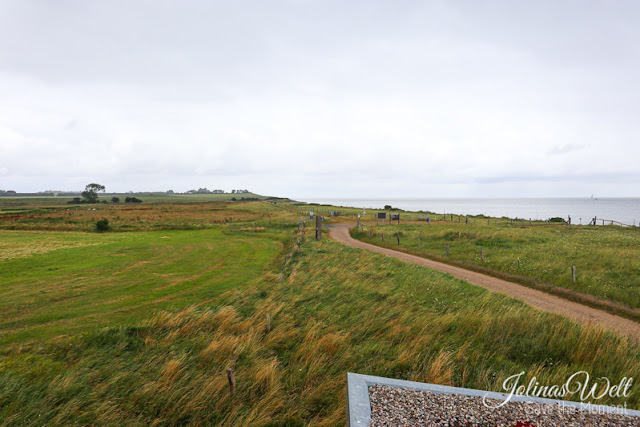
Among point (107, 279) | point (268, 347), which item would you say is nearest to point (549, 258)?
point (268, 347)

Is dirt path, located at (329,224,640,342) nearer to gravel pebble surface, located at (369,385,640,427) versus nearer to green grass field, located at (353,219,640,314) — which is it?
green grass field, located at (353,219,640,314)

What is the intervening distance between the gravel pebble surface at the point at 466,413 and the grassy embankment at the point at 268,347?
5.20 feet

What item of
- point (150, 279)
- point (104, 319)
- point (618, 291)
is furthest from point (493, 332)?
point (150, 279)

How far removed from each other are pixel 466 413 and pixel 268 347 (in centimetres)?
561

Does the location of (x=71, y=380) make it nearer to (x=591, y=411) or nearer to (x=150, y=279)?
(x=591, y=411)

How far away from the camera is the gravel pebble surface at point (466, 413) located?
13.5 feet

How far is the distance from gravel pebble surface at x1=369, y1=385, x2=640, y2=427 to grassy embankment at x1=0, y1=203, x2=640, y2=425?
5.20ft

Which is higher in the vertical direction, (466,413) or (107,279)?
(466,413)

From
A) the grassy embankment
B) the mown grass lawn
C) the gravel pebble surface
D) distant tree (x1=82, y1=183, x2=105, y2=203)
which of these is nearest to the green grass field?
the grassy embankment

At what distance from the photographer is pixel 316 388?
629cm

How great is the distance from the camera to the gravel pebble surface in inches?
162

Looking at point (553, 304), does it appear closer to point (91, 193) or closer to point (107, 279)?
point (107, 279)

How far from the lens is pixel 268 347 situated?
335 inches

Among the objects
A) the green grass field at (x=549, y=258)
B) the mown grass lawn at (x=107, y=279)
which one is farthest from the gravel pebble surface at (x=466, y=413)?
the green grass field at (x=549, y=258)
